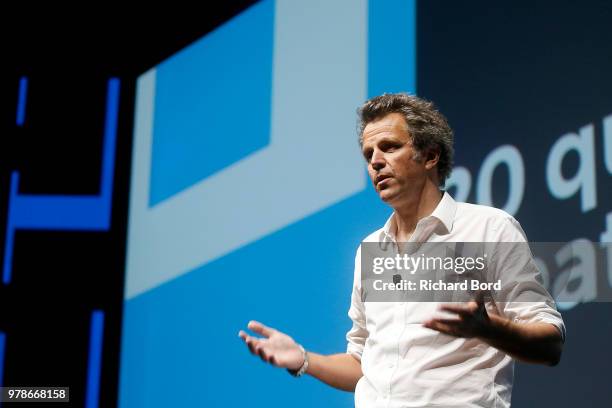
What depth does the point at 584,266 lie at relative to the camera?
2406mm

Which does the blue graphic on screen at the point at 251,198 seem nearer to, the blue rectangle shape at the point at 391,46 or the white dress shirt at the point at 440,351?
the blue rectangle shape at the point at 391,46

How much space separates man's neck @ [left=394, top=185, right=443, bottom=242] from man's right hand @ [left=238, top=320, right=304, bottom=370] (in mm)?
407

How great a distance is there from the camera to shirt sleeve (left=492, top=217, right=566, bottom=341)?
5.35 ft

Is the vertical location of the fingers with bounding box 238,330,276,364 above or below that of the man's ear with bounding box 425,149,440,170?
below

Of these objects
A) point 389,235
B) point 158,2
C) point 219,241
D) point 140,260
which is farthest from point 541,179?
point 158,2

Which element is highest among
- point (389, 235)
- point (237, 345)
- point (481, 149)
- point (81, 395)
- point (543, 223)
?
point (481, 149)

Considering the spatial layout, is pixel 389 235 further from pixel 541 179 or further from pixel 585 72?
pixel 585 72

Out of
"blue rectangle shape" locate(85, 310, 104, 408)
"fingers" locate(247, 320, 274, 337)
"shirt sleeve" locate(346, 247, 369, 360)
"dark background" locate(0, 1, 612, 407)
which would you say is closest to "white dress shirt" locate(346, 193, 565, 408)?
"shirt sleeve" locate(346, 247, 369, 360)

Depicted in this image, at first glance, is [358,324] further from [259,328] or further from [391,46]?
[391,46]

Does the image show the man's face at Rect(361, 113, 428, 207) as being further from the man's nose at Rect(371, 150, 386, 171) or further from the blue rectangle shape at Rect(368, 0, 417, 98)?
the blue rectangle shape at Rect(368, 0, 417, 98)

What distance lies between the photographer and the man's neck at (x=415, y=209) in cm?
193

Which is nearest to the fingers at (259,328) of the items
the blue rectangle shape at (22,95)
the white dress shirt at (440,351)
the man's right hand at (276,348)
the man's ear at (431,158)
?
the man's right hand at (276,348)

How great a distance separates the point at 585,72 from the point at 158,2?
181 cm

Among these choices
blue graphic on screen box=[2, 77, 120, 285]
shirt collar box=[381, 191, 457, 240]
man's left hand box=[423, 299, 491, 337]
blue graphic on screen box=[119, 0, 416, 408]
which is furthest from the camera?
blue graphic on screen box=[2, 77, 120, 285]
